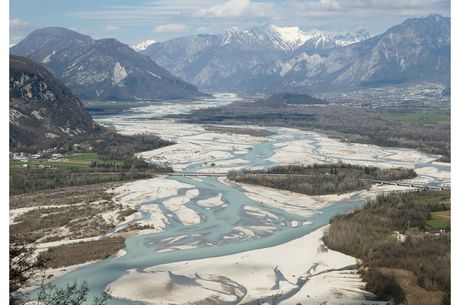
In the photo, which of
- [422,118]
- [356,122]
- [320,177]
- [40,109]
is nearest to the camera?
[320,177]

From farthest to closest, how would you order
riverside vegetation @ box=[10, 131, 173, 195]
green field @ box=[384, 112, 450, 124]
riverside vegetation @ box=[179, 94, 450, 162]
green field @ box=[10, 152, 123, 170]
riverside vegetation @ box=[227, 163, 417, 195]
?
1. green field @ box=[384, 112, 450, 124]
2. riverside vegetation @ box=[179, 94, 450, 162]
3. green field @ box=[10, 152, 123, 170]
4. riverside vegetation @ box=[10, 131, 173, 195]
5. riverside vegetation @ box=[227, 163, 417, 195]

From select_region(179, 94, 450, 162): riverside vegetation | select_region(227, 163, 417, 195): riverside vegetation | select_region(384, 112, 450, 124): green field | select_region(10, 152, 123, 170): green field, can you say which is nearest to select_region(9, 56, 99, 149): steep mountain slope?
select_region(10, 152, 123, 170): green field

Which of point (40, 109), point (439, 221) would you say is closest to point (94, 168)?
point (40, 109)

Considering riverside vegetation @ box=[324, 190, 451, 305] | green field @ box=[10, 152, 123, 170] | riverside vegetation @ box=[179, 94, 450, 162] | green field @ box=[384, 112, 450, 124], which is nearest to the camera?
riverside vegetation @ box=[324, 190, 451, 305]

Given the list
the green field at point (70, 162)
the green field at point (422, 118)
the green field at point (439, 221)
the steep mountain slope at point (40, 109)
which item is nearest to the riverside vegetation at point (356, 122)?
the green field at point (422, 118)

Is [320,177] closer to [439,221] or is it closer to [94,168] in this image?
[439,221]

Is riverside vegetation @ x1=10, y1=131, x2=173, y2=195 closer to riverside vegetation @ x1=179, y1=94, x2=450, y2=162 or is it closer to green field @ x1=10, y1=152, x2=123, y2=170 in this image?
green field @ x1=10, y1=152, x2=123, y2=170
